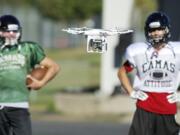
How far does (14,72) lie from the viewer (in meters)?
9.18

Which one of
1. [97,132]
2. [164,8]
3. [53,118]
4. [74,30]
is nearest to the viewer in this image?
[74,30]

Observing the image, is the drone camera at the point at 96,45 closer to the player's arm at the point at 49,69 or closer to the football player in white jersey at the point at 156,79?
the football player in white jersey at the point at 156,79

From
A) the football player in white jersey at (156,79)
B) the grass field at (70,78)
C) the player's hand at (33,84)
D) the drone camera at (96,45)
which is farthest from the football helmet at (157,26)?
the grass field at (70,78)

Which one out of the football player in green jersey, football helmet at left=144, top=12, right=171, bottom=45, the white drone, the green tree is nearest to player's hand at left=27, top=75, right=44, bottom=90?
the football player in green jersey

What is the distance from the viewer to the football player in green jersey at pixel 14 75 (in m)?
9.20

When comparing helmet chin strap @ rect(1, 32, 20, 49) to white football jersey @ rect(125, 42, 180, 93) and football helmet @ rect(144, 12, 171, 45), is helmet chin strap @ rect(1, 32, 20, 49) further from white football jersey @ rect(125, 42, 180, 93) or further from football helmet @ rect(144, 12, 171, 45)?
football helmet @ rect(144, 12, 171, 45)

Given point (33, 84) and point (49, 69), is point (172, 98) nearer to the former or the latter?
point (49, 69)

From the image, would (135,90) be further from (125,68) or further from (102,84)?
(102,84)

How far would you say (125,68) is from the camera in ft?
30.5

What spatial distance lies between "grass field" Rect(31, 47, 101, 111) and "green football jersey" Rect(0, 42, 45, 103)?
41.9 feet

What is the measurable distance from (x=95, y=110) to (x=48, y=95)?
4603mm

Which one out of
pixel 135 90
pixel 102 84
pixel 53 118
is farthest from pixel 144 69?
pixel 102 84

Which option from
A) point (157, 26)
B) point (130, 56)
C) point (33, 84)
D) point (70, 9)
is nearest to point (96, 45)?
point (130, 56)

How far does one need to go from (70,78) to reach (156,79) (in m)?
22.7
